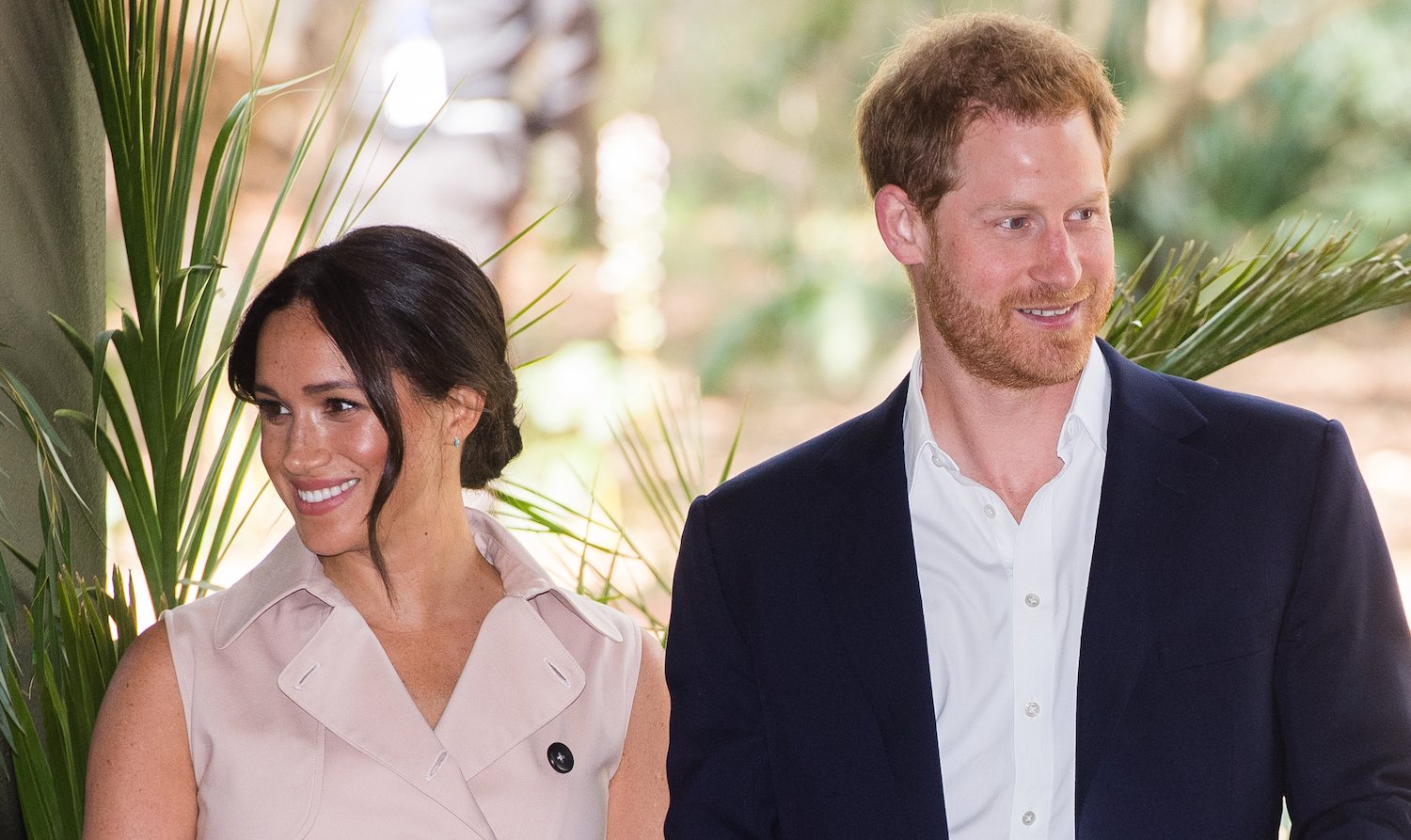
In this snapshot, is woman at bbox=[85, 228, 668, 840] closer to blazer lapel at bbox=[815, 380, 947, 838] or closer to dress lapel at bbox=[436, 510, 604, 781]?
dress lapel at bbox=[436, 510, 604, 781]

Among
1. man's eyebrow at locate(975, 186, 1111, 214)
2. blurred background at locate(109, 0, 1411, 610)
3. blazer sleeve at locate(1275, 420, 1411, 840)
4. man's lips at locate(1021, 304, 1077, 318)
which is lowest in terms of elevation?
blazer sleeve at locate(1275, 420, 1411, 840)

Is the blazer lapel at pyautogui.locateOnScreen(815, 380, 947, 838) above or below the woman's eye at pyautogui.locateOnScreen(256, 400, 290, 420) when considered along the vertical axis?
below

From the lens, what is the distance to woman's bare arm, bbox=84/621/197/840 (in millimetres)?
1683

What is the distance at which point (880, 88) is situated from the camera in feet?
6.13

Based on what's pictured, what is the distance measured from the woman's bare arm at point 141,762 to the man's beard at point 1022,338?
3.26 feet

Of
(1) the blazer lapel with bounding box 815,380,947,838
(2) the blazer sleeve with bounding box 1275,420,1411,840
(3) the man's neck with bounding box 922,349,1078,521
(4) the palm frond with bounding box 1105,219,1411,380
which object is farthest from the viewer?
(4) the palm frond with bounding box 1105,219,1411,380

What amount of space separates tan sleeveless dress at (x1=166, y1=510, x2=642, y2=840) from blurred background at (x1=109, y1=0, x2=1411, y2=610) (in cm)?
582

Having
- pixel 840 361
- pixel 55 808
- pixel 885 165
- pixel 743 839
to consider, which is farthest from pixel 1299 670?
pixel 840 361

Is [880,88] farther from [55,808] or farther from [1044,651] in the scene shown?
[55,808]

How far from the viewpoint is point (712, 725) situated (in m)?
1.67

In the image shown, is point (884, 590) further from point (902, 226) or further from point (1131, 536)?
point (902, 226)

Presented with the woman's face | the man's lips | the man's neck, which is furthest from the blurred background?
the man's lips

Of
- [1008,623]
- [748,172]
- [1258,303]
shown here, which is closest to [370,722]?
[1008,623]

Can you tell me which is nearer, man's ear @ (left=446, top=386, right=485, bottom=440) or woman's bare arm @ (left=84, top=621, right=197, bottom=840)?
woman's bare arm @ (left=84, top=621, right=197, bottom=840)
